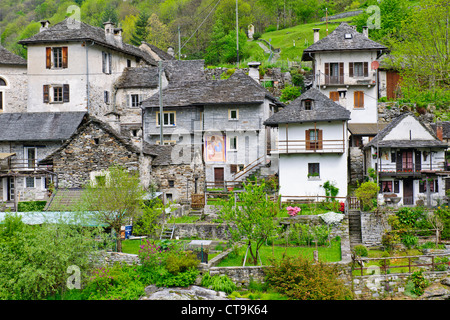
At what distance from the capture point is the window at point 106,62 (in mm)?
46056

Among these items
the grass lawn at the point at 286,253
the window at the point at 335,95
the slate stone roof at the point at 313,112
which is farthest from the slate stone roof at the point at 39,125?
the window at the point at 335,95

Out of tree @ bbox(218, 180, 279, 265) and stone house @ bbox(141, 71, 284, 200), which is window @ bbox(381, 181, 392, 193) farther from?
tree @ bbox(218, 180, 279, 265)

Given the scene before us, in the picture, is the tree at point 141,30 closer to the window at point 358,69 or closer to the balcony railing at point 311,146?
the window at point 358,69

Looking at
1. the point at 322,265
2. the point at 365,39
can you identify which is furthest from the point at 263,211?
the point at 365,39

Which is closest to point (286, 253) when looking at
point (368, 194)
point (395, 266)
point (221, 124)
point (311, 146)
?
point (395, 266)

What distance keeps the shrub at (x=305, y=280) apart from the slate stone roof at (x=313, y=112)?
46.3 ft

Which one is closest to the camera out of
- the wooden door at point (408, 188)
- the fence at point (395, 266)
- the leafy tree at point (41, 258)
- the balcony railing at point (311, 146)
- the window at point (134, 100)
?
the leafy tree at point (41, 258)

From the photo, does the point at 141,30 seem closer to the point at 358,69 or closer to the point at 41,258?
the point at 358,69

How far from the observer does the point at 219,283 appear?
2291cm

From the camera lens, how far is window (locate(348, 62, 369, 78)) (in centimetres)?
4638

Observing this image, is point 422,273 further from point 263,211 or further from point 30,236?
point 30,236

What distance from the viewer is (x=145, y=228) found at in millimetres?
27406

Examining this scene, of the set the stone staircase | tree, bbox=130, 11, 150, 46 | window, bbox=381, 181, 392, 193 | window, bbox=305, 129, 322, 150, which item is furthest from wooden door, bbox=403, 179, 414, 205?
tree, bbox=130, 11, 150, 46
